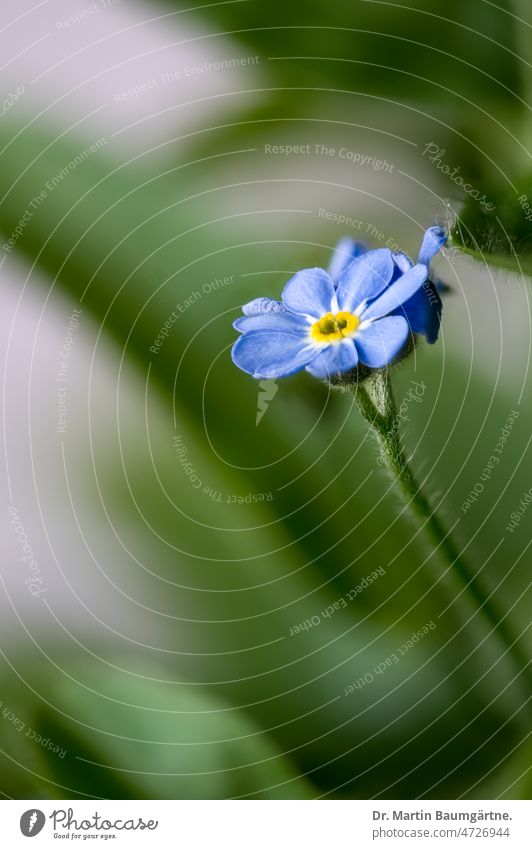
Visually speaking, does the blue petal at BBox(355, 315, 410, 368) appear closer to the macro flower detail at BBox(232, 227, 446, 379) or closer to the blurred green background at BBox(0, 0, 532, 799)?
the macro flower detail at BBox(232, 227, 446, 379)

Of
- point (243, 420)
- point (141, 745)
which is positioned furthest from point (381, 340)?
point (141, 745)

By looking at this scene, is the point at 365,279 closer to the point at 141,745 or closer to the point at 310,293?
the point at 310,293

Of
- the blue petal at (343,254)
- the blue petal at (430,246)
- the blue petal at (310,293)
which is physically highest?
the blue petal at (343,254)

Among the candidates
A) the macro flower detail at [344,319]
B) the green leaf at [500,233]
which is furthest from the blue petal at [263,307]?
the green leaf at [500,233]

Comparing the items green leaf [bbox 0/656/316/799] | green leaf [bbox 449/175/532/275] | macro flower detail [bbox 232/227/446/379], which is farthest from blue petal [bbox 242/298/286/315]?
green leaf [bbox 0/656/316/799]

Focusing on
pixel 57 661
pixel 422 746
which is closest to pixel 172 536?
pixel 57 661
